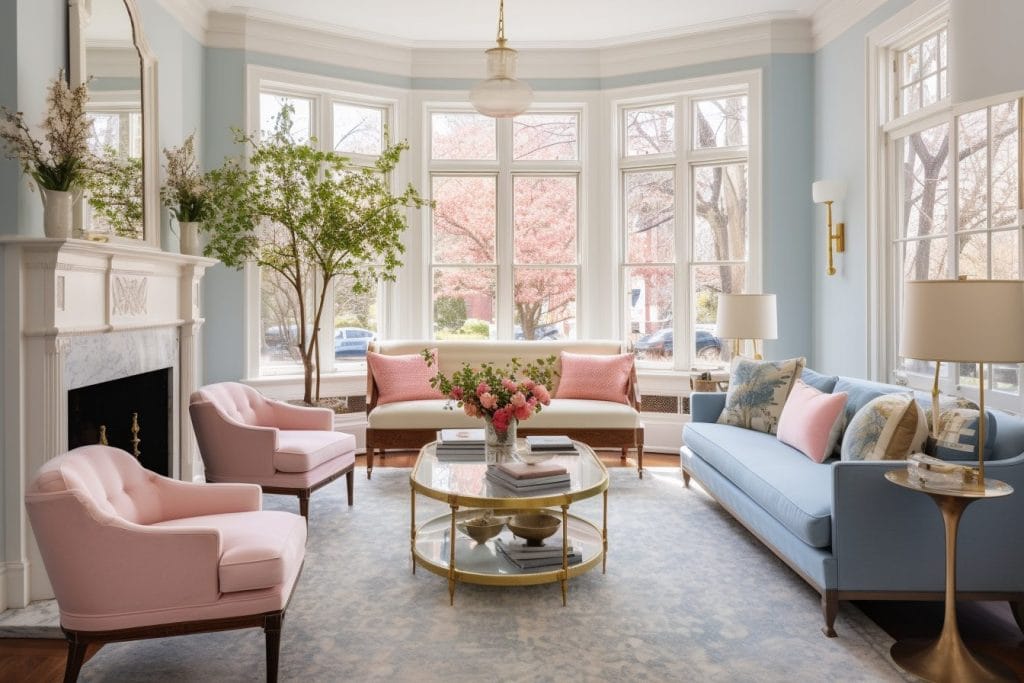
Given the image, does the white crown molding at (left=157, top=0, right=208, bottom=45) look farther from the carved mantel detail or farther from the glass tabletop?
the glass tabletop

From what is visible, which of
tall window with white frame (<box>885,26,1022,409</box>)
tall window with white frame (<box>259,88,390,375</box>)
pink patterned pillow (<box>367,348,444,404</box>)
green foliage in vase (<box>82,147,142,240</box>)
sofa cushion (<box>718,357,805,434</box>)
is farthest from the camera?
tall window with white frame (<box>259,88,390,375</box>)

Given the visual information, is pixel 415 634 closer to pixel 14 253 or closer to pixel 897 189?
pixel 14 253

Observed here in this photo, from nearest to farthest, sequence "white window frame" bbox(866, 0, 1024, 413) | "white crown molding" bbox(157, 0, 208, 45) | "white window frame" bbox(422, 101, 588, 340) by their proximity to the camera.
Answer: "white window frame" bbox(866, 0, 1024, 413) → "white crown molding" bbox(157, 0, 208, 45) → "white window frame" bbox(422, 101, 588, 340)

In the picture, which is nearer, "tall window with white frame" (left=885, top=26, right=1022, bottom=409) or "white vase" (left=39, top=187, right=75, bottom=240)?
"white vase" (left=39, top=187, right=75, bottom=240)

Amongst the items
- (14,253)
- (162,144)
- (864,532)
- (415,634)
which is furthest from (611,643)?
(162,144)

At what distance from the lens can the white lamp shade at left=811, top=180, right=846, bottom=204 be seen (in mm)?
4953

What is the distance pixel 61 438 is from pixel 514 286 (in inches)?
151

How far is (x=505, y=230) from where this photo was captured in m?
6.21

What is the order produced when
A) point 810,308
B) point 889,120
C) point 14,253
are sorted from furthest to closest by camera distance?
point 810,308 < point 889,120 < point 14,253

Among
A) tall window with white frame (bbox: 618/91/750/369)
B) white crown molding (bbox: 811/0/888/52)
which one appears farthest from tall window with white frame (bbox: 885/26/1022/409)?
tall window with white frame (bbox: 618/91/750/369)

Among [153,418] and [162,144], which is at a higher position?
[162,144]

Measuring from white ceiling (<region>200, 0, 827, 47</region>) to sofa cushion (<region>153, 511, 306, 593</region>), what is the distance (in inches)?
151

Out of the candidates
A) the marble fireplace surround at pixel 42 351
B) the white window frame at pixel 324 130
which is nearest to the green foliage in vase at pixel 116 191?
the marble fireplace surround at pixel 42 351

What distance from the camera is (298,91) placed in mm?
5730
